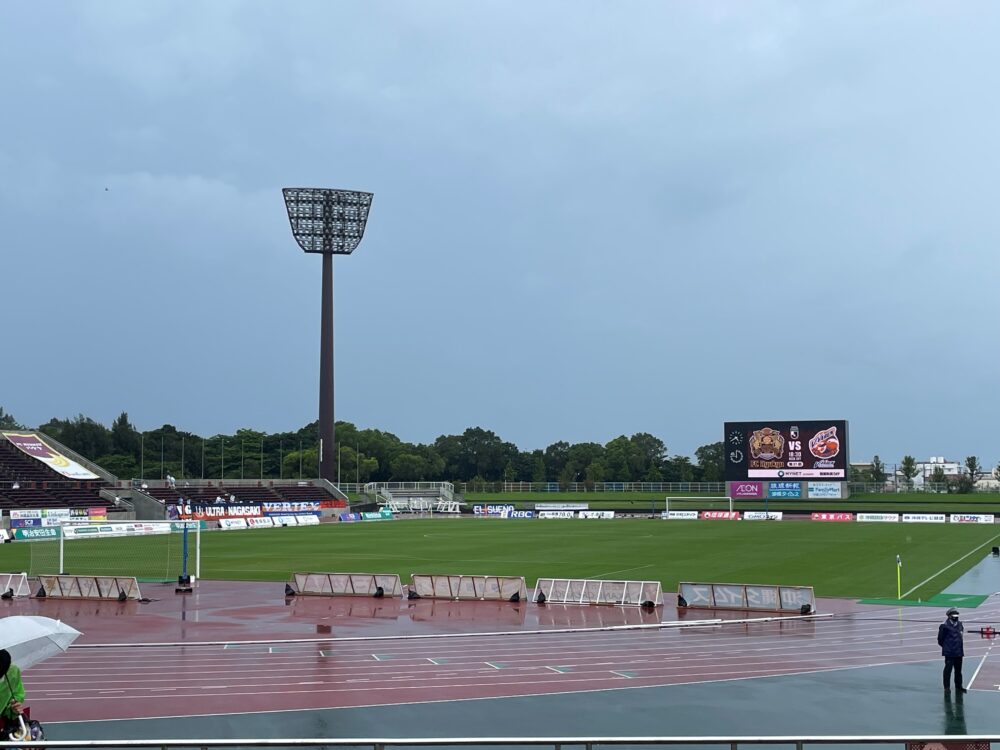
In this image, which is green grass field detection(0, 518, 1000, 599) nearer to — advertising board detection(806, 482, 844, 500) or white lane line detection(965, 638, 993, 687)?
white lane line detection(965, 638, 993, 687)

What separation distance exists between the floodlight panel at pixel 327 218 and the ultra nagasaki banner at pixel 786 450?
45.8m

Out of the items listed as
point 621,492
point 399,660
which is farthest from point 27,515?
→ point 621,492

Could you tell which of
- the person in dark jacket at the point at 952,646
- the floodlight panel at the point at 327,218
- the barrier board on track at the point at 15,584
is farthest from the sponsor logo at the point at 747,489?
the person in dark jacket at the point at 952,646

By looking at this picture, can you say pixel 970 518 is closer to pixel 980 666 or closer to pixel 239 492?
pixel 239 492

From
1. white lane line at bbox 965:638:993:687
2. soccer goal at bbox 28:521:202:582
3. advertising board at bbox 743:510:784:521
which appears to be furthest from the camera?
advertising board at bbox 743:510:784:521

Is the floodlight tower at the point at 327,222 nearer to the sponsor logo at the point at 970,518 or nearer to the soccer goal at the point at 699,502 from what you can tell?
the soccer goal at the point at 699,502

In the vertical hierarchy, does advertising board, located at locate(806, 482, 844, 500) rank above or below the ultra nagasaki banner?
below

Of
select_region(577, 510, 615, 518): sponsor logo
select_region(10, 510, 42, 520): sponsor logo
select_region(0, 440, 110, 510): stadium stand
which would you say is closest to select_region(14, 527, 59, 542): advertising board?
select_region(10, 510, 42, 520): sponsor logo

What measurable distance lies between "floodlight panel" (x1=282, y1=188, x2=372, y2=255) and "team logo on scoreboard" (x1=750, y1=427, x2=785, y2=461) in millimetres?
47761

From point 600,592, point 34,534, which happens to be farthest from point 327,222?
point 600,592

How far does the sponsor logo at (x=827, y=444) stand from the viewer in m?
88.2

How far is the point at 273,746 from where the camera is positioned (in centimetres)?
874

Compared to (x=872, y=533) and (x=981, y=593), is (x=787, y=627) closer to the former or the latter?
(x=981, y=593)

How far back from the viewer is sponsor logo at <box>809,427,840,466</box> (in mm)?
88188
